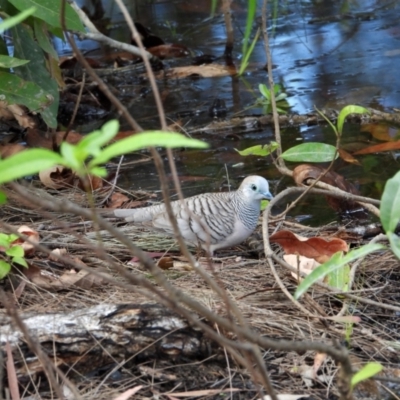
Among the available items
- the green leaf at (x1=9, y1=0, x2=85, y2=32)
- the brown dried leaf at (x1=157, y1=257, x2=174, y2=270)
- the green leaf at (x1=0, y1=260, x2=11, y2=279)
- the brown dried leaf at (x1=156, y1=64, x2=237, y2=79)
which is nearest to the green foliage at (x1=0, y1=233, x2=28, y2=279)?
the green leaf at (x1=0, y1=260, x2=11, y2=279)

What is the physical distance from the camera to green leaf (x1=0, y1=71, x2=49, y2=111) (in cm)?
378

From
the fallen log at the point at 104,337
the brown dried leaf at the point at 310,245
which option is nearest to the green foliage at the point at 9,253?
the fallen log at the point at 104,337

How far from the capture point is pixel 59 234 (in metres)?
3.61

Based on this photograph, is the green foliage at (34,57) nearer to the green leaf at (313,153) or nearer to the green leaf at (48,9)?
the green leaf at (48,9)

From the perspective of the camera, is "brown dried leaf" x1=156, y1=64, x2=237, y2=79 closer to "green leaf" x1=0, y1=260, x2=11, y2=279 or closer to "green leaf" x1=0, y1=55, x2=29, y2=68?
"green leaf" x1=0, y1=55, x2=29, y2=68

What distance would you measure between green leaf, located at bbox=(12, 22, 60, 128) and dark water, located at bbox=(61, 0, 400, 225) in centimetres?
91

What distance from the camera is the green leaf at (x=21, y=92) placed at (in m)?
3.78

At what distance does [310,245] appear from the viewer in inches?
128

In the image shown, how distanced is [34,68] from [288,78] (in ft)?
10.2

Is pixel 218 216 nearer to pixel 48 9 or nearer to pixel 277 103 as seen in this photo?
pixel 48 9

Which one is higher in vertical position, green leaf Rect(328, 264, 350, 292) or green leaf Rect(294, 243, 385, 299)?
green leaf Rect(294, 243, 385, 299)

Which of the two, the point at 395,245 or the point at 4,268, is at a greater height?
the point at 395,245

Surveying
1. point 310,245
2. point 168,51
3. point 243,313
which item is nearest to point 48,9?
point 310,245

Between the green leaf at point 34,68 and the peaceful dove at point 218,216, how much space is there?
0.77 metres
